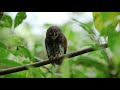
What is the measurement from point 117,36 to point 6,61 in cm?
38

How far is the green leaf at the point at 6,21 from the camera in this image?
42.8 inches

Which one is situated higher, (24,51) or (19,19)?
(19,19)

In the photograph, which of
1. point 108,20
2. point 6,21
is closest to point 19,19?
point 6,21

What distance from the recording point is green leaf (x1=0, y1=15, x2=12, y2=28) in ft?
3.57

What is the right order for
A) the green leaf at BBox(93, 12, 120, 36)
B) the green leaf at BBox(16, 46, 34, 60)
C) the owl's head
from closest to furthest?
the green leaf at BBox(93, 12, 120, 36)
the green leaf at BBox(16, 46, 34, 60)
the owl's head

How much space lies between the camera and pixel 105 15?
60 centimetres

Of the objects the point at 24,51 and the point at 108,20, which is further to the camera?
the point at 24,51

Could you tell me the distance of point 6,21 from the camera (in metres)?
1.10

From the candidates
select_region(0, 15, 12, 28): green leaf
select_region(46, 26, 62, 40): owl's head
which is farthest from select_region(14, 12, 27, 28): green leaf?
select_region(46, 26, 62, 40): owl's head

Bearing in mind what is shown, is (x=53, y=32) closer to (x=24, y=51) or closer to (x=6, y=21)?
(x=6, y=21)

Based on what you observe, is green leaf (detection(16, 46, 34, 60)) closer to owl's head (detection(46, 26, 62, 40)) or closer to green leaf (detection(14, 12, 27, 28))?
green leaf (detection(14, 12, 27, 28))
